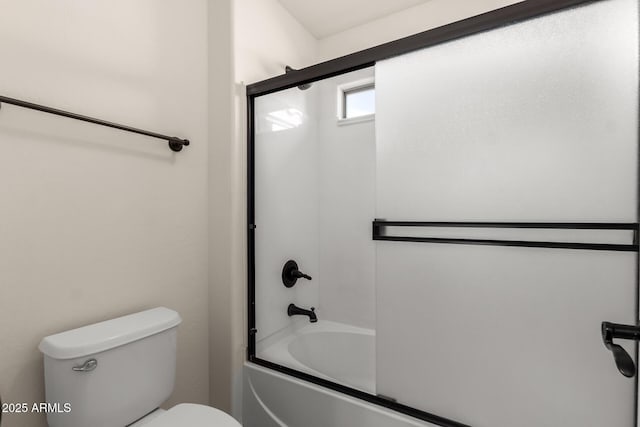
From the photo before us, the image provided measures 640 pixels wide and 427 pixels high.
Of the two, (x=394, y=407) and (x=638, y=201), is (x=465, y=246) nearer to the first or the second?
(x=638, y=201)

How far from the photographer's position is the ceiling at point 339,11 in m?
1.84

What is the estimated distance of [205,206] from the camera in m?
1.62

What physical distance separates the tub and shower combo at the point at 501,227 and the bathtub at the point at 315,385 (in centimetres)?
1

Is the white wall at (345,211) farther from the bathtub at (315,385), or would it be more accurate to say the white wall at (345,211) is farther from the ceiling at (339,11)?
the ceiling at (339,11)

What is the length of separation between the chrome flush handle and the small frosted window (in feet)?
6.13

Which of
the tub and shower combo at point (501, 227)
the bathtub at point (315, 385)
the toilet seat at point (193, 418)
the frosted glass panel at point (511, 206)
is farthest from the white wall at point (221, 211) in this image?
the frosted glass panel at point (511, 206)

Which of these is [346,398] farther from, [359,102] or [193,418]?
[359,102]

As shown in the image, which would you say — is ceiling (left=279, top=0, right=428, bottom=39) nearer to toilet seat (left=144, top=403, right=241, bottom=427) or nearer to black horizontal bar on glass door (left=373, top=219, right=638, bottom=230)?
black horizontal bar on glass door (left=373, top=219, right=638, bottom=230)

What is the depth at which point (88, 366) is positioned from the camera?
3.24ft

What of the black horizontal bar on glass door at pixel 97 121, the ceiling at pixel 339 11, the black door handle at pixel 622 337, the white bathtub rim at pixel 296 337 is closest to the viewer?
the black door handle at pixel 622 337

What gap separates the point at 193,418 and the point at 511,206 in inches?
52.2

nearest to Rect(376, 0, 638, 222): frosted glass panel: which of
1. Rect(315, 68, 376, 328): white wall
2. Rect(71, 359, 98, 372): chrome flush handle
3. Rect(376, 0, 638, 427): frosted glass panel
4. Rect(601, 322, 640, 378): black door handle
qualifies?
Rect(376, 0, 638, 427): frosted glass panel

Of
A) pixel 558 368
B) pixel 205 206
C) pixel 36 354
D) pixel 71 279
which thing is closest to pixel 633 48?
pixel 558 368

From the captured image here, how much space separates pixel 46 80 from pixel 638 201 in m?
1.92
